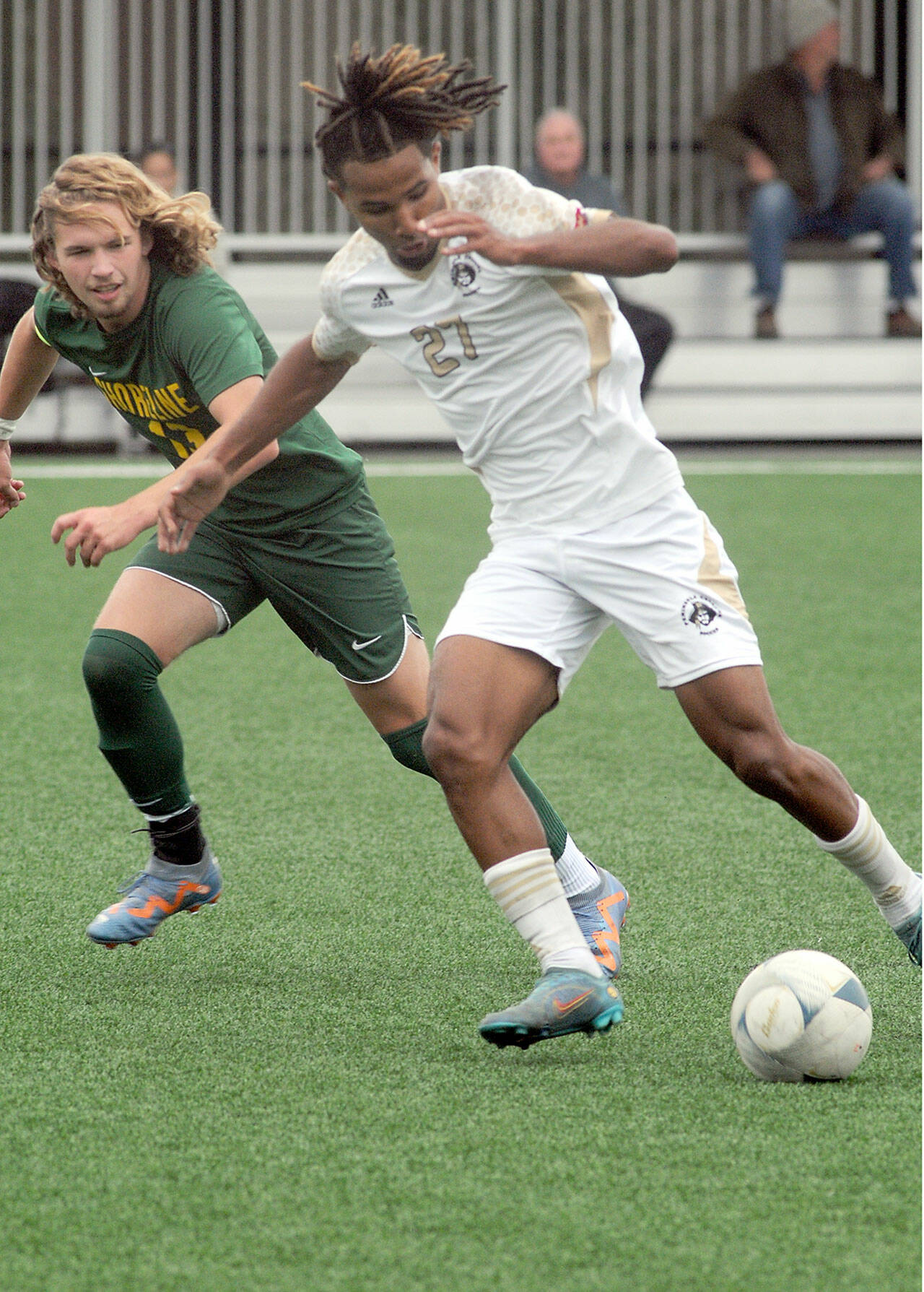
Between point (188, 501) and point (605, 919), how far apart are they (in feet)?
3.94

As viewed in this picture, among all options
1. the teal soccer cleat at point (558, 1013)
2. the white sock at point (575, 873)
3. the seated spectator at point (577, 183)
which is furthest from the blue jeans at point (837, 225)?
the teal soccer cleat at point (558, 1013)

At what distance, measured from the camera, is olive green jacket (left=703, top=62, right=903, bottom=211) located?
1333 centimetres

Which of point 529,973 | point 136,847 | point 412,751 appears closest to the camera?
point 529,973

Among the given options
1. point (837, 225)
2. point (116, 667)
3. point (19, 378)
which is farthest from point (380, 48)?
point (116, 667)

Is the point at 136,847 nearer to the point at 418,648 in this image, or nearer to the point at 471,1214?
the point at 418,648

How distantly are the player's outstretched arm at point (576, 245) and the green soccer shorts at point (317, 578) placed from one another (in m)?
0.97

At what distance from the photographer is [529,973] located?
3.56 meters

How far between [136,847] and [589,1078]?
186 centimetres

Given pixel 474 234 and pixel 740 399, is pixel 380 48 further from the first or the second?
pixel 474 234

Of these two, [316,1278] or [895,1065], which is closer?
[316,1278]

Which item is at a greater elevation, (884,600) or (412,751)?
(412,751)

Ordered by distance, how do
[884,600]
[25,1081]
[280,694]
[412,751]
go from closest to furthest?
[25,1081] < [412,751] < [280,694] < [884,600]

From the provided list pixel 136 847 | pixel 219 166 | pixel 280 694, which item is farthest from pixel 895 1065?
pixel 219 166

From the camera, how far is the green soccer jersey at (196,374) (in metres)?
3.53
